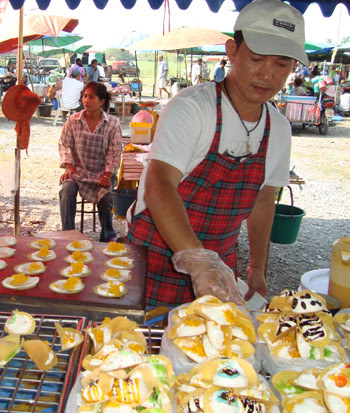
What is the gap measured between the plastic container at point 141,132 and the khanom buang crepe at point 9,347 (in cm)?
431

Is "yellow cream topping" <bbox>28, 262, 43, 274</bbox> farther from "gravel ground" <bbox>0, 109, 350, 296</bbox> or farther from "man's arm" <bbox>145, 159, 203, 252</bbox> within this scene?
"gravel ground" <bbox>0, 109, 350, 296</bbox>

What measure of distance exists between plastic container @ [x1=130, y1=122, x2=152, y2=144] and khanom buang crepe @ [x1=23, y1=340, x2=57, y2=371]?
171 inches

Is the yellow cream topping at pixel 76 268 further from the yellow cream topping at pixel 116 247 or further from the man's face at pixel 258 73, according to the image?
the man's face at pixel 258 73

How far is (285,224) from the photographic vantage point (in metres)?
4.67

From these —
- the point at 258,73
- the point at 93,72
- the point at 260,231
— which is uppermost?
the point at 93,72

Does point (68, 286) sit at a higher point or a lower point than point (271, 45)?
lower

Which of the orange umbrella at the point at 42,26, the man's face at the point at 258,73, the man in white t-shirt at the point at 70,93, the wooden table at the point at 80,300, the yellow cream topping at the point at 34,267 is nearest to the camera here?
the wooden table at the point at 80,300

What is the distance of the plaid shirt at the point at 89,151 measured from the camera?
192 inches

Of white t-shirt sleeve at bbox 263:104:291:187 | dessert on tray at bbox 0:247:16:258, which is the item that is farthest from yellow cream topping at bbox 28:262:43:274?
white t-shirt sleeve at bbox 263:104:291:187

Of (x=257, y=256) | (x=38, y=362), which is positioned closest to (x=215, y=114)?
(x=257, y=256)

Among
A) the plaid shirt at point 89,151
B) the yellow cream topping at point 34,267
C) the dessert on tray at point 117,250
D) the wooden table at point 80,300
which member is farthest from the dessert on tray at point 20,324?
the plaid shirt at point 89,151

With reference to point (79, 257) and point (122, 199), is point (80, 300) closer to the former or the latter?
point (79, 257)

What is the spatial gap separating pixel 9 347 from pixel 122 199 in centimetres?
418

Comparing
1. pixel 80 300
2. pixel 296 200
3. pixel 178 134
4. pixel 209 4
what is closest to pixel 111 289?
pixel 80 300
